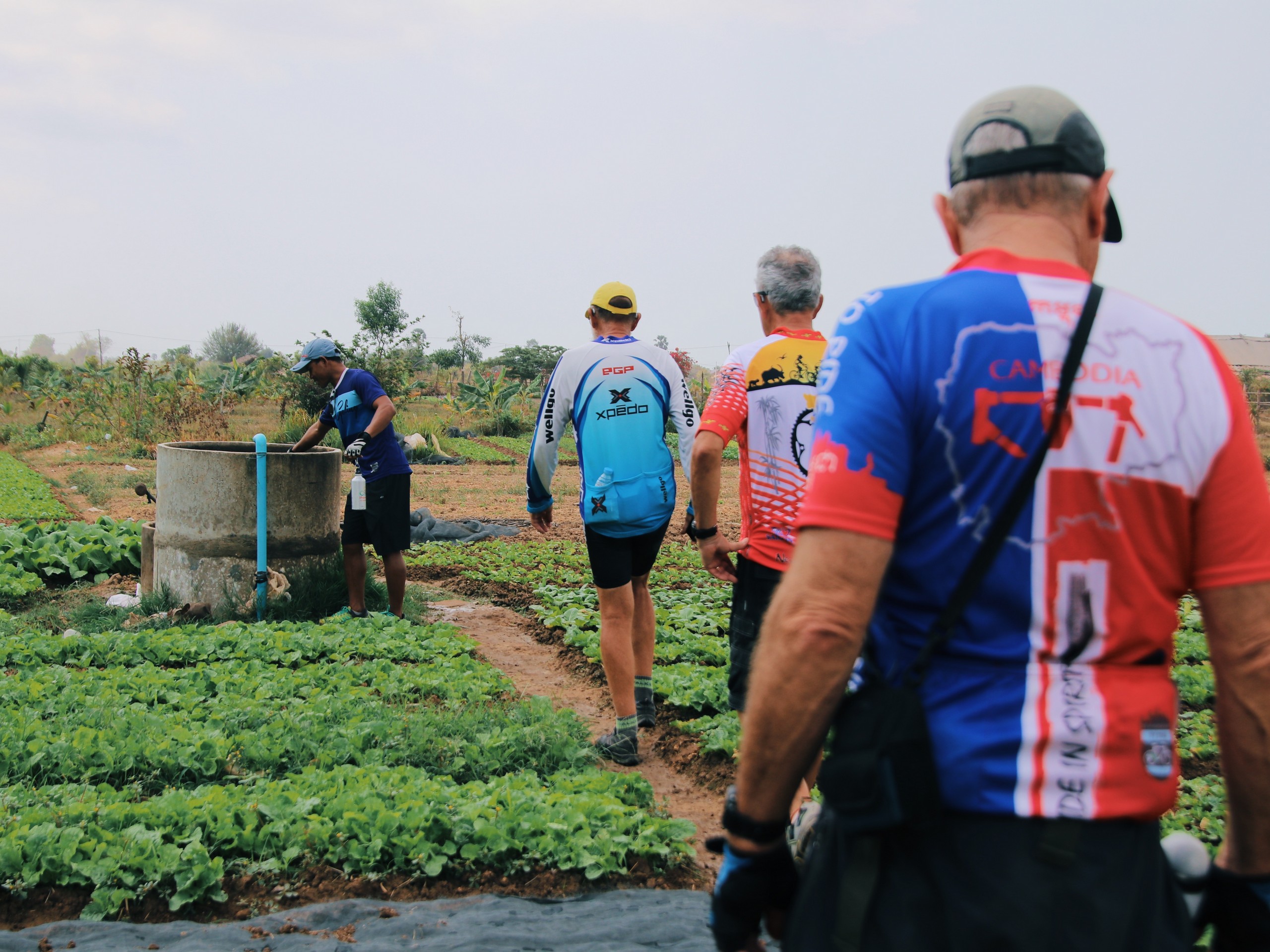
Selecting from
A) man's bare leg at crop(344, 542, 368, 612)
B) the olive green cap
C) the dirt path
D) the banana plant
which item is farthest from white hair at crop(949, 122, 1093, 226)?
the banana plant

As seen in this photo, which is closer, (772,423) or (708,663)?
(772,423)

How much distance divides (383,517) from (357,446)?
23.8 inches

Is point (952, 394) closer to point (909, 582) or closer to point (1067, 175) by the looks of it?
point (909, 582)

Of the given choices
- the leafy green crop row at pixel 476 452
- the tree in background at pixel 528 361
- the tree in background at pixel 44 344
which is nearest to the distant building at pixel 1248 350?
the tree in background at pixel 528 361

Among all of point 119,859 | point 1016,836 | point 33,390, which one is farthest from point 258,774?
point 33,390

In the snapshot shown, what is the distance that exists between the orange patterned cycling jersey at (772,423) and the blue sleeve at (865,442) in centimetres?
208

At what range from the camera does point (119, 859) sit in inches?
138

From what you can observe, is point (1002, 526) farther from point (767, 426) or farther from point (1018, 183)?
point (767, 426)

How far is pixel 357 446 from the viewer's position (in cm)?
730

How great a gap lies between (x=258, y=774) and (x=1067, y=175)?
14.0 feet

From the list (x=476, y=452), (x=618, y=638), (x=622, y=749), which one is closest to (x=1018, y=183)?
(x=618, y=638)

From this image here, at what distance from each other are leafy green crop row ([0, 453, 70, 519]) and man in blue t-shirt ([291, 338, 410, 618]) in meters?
9.12

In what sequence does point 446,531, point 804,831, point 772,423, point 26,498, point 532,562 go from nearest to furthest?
point 804,831, point 772,423, point 532,562, point 446,531, point 26,498

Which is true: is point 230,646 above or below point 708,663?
above
